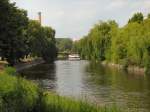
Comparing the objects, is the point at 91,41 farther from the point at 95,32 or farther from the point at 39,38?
the point at 39,38

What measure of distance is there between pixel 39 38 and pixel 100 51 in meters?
16.9

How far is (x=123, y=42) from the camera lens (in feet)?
317

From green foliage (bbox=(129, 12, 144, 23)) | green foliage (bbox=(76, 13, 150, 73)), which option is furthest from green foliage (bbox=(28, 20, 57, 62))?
green foliage (bbox=(129, 12, 144, 23))

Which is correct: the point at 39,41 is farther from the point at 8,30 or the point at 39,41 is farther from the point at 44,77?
the point at 8,30

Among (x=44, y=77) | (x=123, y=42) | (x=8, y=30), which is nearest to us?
(x=8, y=30)

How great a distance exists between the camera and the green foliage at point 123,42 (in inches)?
3073

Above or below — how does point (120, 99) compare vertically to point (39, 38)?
below

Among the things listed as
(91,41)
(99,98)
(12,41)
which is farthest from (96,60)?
(99,98)

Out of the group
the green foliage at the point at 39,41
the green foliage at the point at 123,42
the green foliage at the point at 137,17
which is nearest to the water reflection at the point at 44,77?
the green foliage at the point at 123,42

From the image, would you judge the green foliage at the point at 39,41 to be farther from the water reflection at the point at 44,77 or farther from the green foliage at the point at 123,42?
the water reflection at the point at 44,77

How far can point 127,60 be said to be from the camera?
87438 mm

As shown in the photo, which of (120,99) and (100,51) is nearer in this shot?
(120,99)

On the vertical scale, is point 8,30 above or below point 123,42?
above

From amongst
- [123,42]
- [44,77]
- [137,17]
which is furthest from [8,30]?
[137,17]
